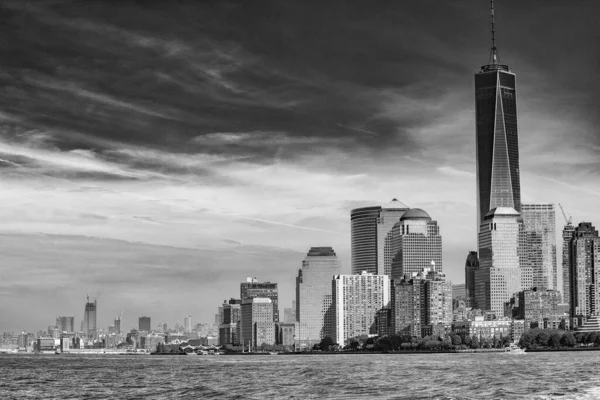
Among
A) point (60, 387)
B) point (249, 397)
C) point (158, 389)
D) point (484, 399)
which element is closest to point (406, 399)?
point (484, 399)

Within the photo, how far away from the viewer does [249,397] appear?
281 feet

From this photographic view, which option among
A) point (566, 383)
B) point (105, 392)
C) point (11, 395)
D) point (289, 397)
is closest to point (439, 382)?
point (566, 383)

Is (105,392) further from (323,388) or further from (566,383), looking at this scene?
(566,383)

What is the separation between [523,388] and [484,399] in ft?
48.1

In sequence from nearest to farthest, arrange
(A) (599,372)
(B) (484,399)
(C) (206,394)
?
(B) (484,399)
(C) (206,394)
(A) (599,372)

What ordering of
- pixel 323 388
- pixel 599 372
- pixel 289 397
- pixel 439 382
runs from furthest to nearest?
pixel 599 372 → pixel 439 382 → pixel 323 388 → pixel 289 397

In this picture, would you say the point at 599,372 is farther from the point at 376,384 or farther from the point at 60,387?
the point at 60,387

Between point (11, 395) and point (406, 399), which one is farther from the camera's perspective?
point (11, 395)

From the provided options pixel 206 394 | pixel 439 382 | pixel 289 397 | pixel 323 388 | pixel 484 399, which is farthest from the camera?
pixel 439 382

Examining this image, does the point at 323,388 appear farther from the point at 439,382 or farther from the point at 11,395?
the point at 11,395

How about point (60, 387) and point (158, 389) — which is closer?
point (158, 389)

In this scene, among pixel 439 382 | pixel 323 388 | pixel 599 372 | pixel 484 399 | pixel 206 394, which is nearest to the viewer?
pixel 484 399

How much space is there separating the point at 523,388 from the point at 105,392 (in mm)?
36571

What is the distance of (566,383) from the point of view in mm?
96375
